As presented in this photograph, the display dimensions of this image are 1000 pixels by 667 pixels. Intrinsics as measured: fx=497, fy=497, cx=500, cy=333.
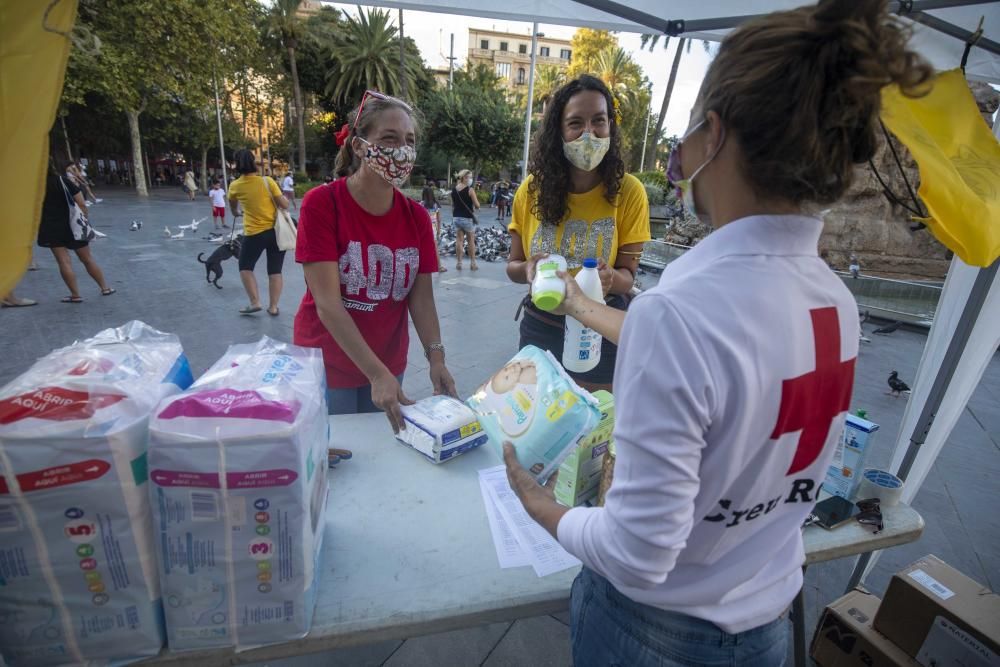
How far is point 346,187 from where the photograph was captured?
205cm

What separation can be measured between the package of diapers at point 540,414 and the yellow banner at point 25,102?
111 cm

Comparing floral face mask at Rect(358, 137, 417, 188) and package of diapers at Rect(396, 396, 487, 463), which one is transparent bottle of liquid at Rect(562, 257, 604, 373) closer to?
package of diapers at Rect(396, 396, 487, 463)

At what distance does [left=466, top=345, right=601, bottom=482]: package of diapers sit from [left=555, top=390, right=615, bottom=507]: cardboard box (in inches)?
5.3

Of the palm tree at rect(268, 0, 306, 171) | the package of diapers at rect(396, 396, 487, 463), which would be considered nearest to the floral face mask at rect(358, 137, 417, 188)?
the package of diapers at rect(396, 396, 487, 463)

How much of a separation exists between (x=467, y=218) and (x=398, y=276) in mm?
7664

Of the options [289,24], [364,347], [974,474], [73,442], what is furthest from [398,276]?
[289,24]

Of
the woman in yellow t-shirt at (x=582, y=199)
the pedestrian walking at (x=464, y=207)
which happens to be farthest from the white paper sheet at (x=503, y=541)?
the pedestrian walking at (x=464, y=207)

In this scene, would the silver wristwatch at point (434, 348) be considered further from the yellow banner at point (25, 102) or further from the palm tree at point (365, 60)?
the palm tree at point (365, 60)

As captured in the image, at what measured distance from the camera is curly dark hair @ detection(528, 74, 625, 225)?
8.05 feet

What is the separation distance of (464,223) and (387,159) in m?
7.69

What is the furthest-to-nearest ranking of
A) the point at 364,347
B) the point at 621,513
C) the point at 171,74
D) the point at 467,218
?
the point at 171,74 < the point at 467,218 < the point at 364,347 < the point at 621,513

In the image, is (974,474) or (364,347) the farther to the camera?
(974,474)

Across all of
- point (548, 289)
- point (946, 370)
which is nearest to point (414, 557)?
point (548, 289)

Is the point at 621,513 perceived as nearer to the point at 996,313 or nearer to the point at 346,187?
the point at 346,187
